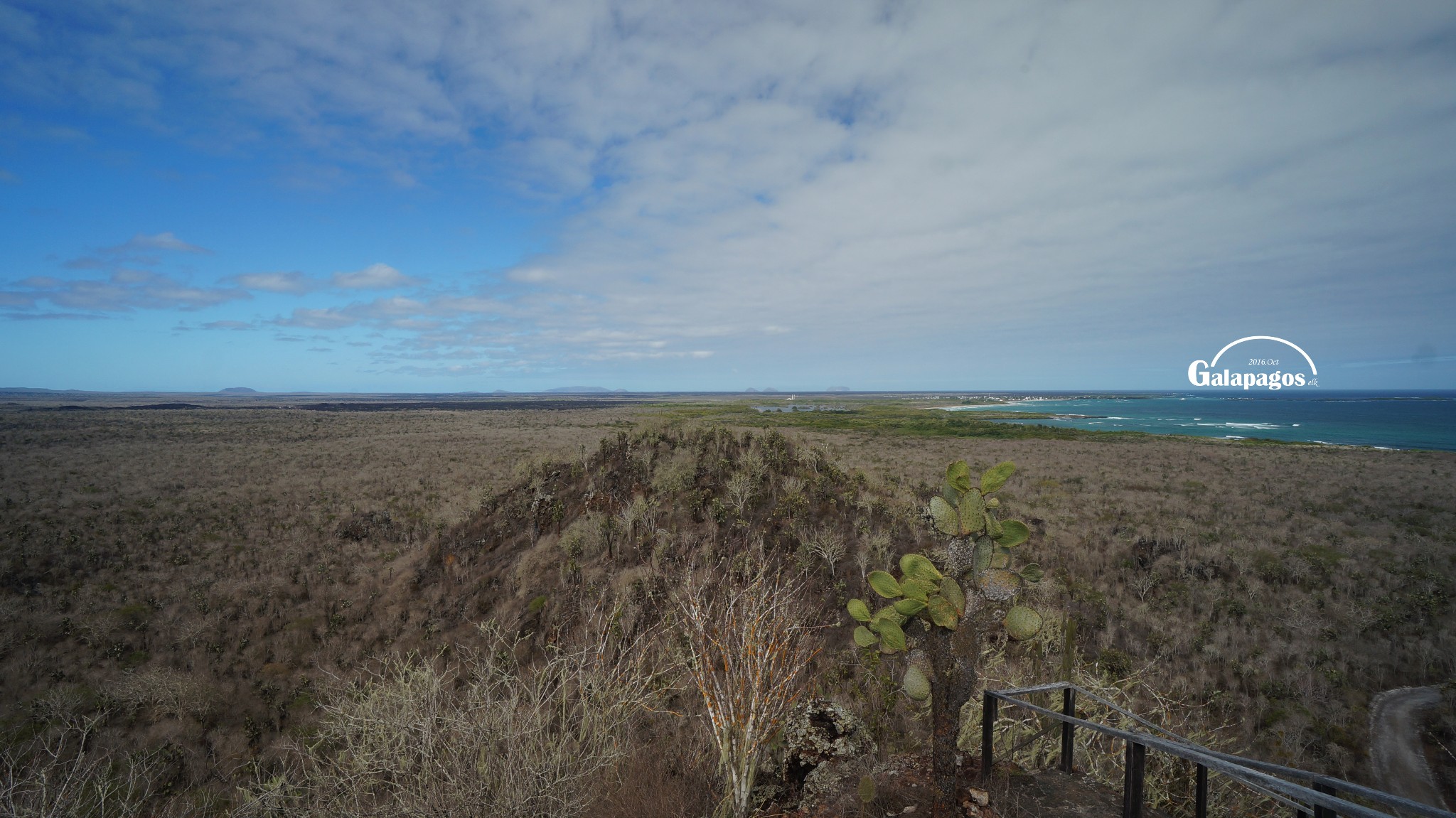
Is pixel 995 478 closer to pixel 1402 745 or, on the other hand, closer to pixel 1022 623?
pixel 1022 623

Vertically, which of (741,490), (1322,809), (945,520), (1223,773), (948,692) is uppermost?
(945,520)

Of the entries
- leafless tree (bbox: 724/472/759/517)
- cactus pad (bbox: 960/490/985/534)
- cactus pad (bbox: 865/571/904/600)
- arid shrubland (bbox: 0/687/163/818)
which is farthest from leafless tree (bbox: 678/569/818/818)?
arid shrubland (bbox: 0/687/163/818)

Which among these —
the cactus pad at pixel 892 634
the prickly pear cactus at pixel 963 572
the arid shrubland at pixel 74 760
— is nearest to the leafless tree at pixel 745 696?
the cactus pad at pixel 892 634

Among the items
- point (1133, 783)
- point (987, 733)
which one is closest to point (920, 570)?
point (987, 733)

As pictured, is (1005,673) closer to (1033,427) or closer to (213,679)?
(213,679)

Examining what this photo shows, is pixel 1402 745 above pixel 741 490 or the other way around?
the other way around

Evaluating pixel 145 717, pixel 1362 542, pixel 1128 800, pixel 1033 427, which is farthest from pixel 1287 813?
pixel 1033 427

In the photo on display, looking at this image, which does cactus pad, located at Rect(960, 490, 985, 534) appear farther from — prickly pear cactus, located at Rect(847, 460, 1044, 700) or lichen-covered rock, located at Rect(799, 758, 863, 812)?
lichen-covered rock, located at Rect(799, 758, 863, 812)
